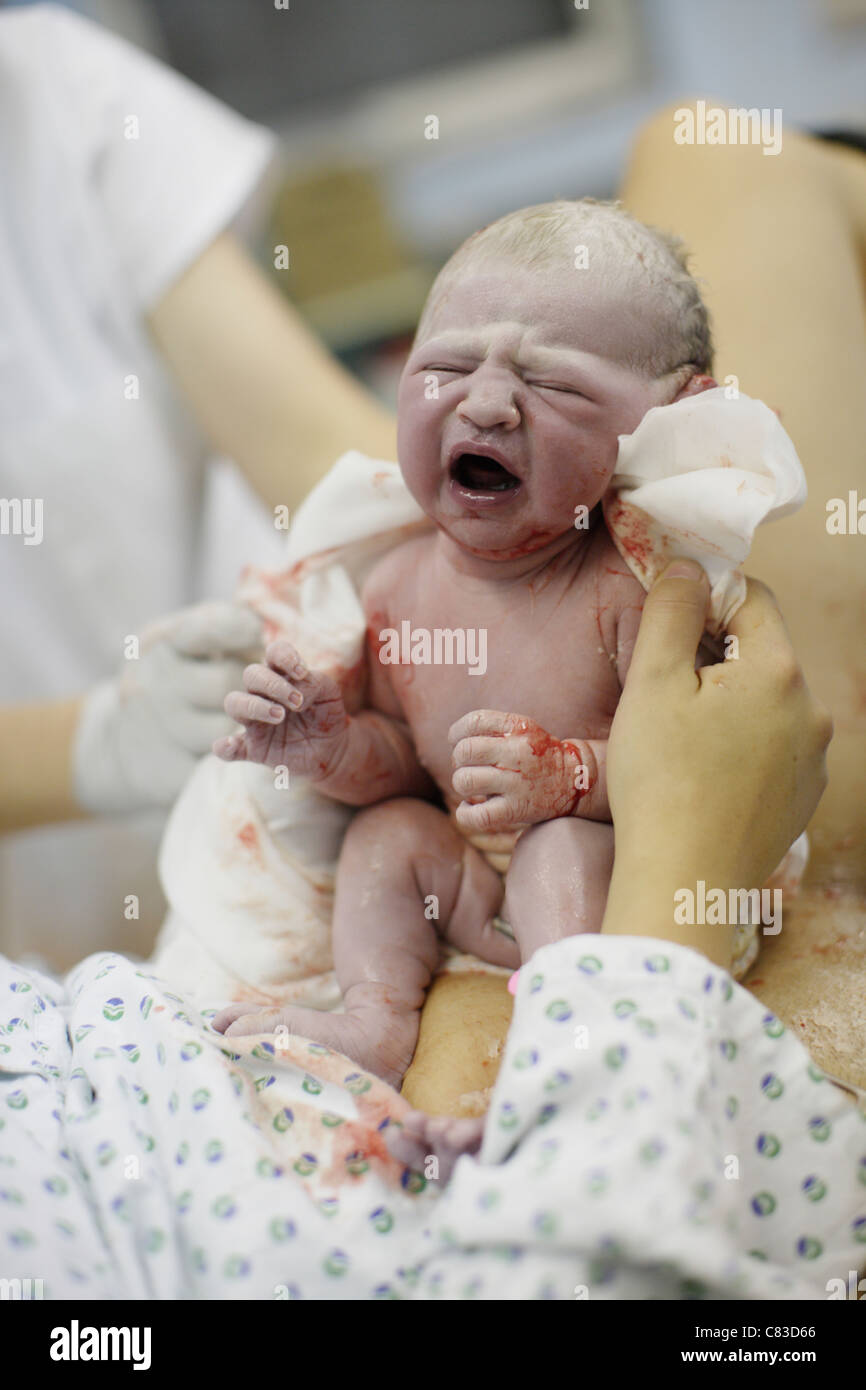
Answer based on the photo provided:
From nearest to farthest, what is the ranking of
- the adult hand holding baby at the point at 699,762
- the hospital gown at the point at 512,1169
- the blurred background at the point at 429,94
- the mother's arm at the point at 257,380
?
1. the hospital gown at the point at 512,1169
2. the adult hand holding baby at the point at 699,762
3. the mother's arm at the point at 257,380
4. the blurred background at the point at 429,94

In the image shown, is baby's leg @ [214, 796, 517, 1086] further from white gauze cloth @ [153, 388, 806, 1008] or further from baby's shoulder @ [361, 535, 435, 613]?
baby's shoulder @ [361, 535, 435, 613]

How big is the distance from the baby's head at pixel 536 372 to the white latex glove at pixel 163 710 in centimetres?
33

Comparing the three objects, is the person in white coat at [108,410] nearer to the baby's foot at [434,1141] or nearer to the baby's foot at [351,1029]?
the baby's foot at [351,1029]

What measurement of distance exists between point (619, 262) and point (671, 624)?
0.66ft

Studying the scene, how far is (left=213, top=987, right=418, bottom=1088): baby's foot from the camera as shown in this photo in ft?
2.10

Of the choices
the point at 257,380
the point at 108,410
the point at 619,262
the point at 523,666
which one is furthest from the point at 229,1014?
the point at 108,410

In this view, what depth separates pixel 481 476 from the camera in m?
0.61

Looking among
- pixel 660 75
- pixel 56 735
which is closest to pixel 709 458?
pixel 56 735

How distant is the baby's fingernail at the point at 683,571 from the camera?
0.64m

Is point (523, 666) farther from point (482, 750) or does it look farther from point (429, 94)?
point (429, 94)

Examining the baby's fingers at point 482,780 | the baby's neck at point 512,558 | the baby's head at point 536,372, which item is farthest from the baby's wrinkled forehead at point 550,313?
the baby's fingers at point 482,780

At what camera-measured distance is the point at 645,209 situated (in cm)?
98

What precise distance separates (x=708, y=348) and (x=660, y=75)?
88.6 inches
